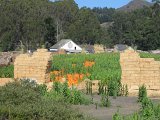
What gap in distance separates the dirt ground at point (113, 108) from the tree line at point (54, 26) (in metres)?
79.7

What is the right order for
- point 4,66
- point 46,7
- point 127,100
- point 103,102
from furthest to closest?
point 46,7 → point 4,66 → point 127,100 → point 103,102

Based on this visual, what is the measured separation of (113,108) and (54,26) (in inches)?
4045

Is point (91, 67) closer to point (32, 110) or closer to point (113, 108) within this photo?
point (113, 108)

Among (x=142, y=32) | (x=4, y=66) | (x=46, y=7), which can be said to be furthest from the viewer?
(x=46, y=7)

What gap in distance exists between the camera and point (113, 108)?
12.8m

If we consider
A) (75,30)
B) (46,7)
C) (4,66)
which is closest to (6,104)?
(4,66)

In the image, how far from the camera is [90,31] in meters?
114

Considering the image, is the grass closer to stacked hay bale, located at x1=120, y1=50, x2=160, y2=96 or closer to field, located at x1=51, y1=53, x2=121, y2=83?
field, located at x1=51, y1=53, x2=121, y2=83

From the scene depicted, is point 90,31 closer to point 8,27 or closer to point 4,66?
point 8,27

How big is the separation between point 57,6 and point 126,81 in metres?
114

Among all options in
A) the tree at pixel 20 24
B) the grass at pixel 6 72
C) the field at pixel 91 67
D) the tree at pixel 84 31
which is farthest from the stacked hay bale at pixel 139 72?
the tree at pixel 84 31

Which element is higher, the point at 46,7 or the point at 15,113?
the point at 46,7

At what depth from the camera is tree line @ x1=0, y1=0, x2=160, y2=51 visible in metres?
105

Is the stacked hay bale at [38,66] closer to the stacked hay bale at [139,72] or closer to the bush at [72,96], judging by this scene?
the stacked hay bale at [139,72]
